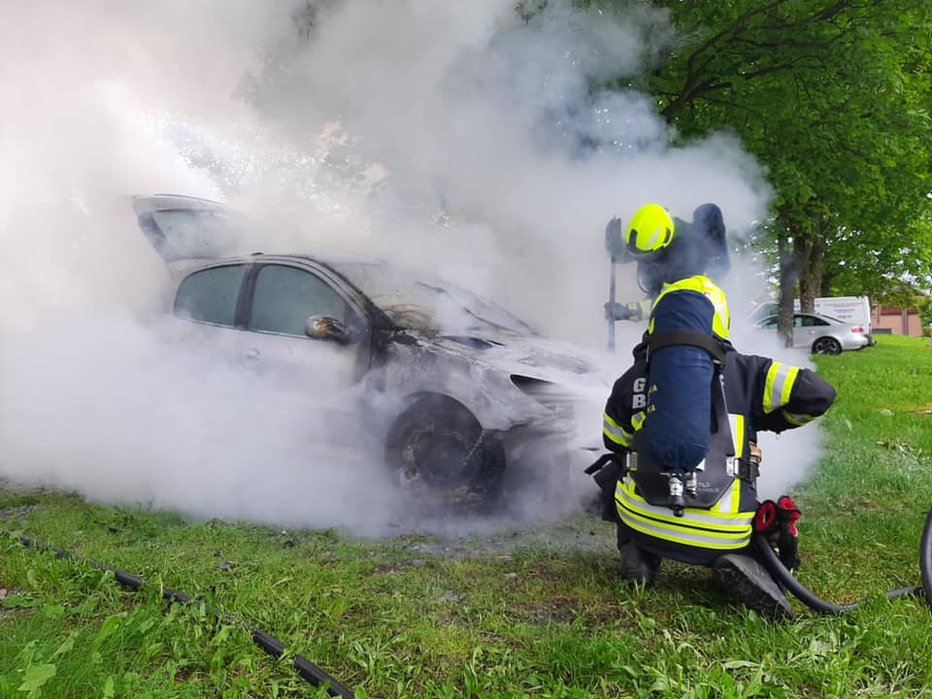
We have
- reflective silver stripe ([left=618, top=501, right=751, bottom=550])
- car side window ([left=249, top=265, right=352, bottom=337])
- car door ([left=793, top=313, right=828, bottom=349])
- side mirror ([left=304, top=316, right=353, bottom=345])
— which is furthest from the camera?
car door ([left=793, top=313, right=828, bottom=349])

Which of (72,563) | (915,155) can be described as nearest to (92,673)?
(72,563)

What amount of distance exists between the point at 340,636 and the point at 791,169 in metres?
6.16

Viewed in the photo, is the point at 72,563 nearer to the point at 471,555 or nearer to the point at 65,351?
the point at 471,555

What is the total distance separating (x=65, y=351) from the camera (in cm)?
535

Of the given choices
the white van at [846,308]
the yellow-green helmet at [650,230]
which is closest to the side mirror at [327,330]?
the yellow-green helmet at [650,230]

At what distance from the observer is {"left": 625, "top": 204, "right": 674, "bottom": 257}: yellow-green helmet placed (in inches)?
115

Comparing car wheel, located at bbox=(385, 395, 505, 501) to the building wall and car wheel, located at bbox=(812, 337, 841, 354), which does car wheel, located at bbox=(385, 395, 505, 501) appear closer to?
car wheel, located at bbox=(812, 337, 841, 354)

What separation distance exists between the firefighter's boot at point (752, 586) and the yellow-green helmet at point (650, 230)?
46.4 inches

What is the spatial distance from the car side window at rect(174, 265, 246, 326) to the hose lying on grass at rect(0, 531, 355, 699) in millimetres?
1934

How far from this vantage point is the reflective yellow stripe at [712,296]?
2771 mm

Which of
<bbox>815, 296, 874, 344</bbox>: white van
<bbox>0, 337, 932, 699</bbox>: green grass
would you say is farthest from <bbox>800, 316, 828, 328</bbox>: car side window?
<bbox>0, 337, 932, 699</bbox>: green grass

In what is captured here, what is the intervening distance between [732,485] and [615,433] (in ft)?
1.70

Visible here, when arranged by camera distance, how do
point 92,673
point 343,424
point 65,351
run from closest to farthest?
point 92,673, point 343,424, point 65,351

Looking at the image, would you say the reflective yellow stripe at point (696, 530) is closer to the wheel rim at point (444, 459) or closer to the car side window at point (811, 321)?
the wheel rim at point (444, 459)
